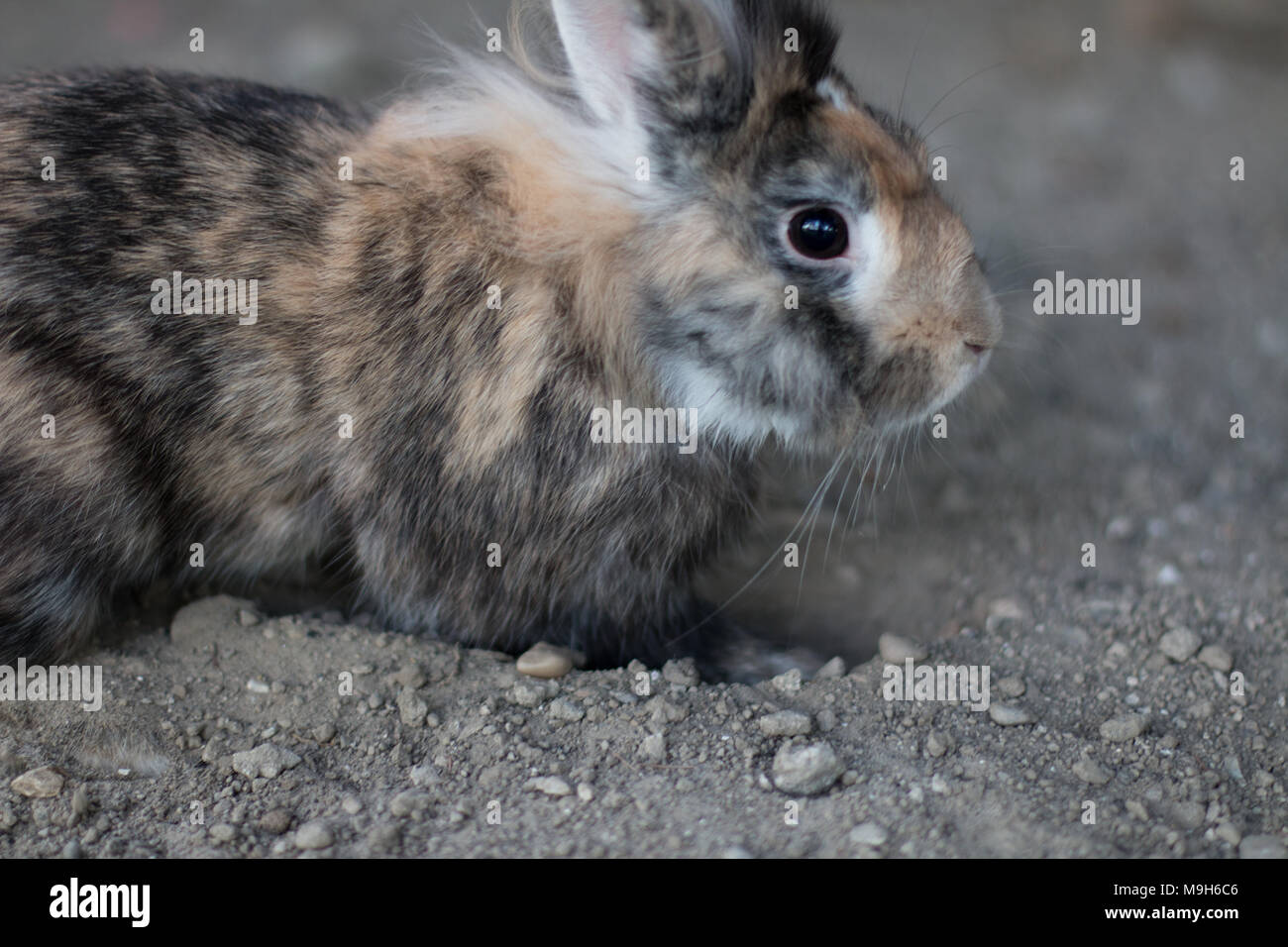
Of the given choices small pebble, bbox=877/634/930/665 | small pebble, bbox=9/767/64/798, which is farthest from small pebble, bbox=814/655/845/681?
small pebble, bbox=9/767/64/798

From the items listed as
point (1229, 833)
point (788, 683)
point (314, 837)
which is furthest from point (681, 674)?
point (1229, 833)

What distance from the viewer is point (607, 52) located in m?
3.64

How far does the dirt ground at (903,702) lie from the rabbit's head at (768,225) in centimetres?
69

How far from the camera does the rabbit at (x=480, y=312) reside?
3.66 meters

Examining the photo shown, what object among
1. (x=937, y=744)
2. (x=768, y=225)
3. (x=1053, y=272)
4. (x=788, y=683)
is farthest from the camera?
(x=1053, y=272)

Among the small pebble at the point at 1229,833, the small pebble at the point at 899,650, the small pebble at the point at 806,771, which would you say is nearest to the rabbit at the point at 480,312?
the small pebble at the point at 899,650

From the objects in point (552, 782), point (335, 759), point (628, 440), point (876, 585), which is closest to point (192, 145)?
point (628, 440)

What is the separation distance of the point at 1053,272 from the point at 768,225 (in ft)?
12.3

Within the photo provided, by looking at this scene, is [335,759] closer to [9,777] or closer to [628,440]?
[9,777]

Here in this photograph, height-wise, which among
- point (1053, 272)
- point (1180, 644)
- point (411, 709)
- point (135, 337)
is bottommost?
point (411, 709)

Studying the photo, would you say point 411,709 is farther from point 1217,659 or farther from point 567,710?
point 1217,659

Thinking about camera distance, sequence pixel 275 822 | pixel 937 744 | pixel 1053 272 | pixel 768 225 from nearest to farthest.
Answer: pixel 275 822, pixel 768 225, pixel 937 744, pixel 1053 272

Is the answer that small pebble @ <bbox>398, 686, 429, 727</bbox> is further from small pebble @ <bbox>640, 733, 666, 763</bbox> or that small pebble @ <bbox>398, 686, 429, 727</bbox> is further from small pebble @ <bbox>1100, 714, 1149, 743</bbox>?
small pebble @ <bbox>1100, 714, 1149, 743</bbox>

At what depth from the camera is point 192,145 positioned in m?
4.05
